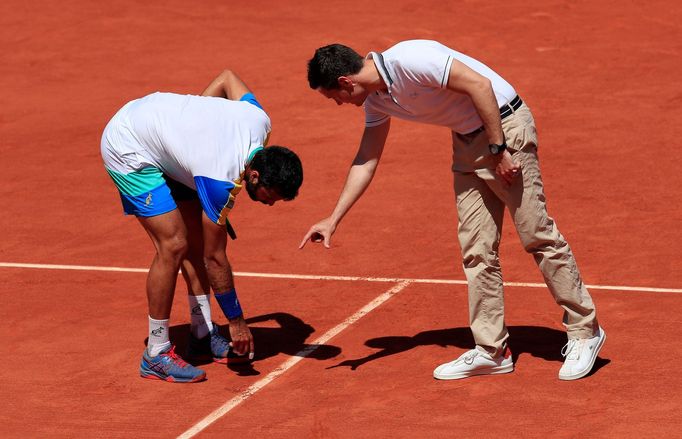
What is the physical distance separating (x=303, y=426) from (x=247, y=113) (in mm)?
2116

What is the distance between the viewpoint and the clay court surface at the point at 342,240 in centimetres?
836

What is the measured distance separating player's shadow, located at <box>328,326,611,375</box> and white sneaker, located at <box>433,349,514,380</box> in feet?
1.08

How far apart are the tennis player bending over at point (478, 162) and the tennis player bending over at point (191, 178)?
569 mm

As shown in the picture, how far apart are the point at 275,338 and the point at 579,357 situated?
2407 mm

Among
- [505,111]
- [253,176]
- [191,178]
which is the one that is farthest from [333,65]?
[191,178]

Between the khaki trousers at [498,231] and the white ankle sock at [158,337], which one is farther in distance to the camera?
the white ankle sock at [158,337]

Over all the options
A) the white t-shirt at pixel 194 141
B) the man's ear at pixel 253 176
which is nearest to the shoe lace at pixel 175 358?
the white t-shirt at pixel 194 141

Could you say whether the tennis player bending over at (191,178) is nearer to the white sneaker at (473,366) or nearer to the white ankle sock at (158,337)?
the white ankle sock at (158,337)

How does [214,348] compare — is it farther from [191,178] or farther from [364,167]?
[364,167]

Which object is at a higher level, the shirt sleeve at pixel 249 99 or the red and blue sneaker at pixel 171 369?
the shirt sleeve at pixel 249 99

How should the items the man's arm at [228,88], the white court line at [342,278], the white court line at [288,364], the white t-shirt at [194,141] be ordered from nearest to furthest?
1. the white court line at [288,364]
2. the white t-shirt at [194,141]
3. the man's arm at [228,88]
4. the white court line at [342,278]

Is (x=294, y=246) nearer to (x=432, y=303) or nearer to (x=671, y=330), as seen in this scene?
(x=432, y=303)

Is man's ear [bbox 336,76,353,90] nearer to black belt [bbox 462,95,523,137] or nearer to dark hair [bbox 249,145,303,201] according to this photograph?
dark hair [bbox 249,145,303,201]

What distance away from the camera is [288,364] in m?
9.18
